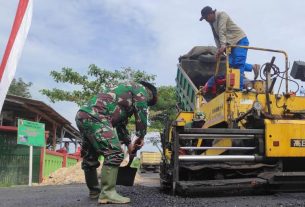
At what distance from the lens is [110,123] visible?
4457 mm

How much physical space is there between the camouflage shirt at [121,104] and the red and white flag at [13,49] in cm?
170

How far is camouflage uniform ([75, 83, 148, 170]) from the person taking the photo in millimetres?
4297

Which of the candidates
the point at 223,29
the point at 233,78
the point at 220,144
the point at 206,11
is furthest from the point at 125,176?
the point at 206,11

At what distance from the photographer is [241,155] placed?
4.89m

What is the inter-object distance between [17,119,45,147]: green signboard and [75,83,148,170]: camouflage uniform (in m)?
8.28

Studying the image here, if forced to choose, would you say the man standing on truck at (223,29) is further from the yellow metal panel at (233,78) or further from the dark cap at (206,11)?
the yellow metal panel at (233,78)

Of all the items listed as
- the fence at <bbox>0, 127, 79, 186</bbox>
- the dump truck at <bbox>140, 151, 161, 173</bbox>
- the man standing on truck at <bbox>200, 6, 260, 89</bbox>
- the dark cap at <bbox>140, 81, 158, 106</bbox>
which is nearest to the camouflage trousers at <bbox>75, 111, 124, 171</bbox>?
the dark cap at <bbox>140, 81, 158, 106</bbox>

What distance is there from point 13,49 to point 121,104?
6.30ft

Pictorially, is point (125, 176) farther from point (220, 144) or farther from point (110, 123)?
point (220, 144)

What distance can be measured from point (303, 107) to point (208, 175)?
178 cm

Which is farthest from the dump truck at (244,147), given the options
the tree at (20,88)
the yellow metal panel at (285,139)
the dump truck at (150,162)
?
the tree at (20,88)

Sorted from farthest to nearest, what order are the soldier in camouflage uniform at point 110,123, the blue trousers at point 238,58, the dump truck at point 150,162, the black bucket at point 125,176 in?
the dump truck at point 150,162
the blue trousers at point 238,58
the black bucket at point 125,176
the soldier in camouflage uniform at point 110,123

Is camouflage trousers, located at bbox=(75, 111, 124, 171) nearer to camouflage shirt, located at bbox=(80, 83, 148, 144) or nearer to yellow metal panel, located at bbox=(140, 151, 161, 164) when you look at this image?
camouflage shirt, located at bbox=(80, 83, 148, 144)

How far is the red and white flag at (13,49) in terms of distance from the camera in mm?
2654
